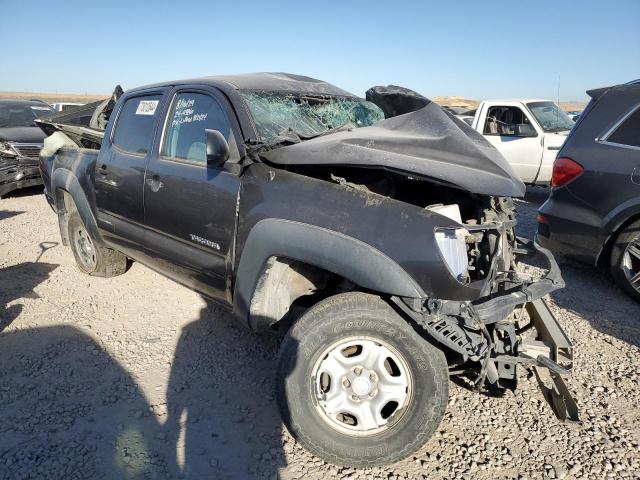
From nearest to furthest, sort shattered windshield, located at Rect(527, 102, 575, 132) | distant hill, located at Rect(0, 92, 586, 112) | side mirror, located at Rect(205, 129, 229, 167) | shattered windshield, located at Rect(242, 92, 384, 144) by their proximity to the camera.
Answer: side mirror, located at Rect(205, 129, 229, 167) < shattered windshield, located at Rect(242, 92, 384, 144) < shattered windshield, located at Rect(527, 102, 575, 132) < distant hill, located at Rect(0, 92, 586, 112)

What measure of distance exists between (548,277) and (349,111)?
6.50 ft

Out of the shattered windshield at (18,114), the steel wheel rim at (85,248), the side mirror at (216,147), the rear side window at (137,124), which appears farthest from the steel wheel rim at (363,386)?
the shattered windshield at (18,114)

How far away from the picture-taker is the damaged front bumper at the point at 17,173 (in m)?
8.27

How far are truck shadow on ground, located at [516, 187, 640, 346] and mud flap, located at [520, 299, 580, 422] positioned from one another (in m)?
1.33

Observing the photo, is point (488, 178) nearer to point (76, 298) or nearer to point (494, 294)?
point (494, 294)

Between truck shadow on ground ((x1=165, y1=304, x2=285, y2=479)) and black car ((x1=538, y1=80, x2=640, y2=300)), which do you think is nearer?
truck shadow on ground ((x1=165, y1=304, x2=285, y2=479))

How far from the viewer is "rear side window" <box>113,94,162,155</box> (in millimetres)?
3490

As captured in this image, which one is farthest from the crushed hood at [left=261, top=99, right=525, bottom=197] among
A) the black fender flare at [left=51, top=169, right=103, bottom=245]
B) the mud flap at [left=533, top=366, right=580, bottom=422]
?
the black fender flare at [left=51, top=169, right=103, bottom=245]

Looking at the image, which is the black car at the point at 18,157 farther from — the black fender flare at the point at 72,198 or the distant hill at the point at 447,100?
the distant hill at the point at 447,100

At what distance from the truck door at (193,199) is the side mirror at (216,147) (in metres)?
0.10

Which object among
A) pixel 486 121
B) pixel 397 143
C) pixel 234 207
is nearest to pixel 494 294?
pixel 397 143

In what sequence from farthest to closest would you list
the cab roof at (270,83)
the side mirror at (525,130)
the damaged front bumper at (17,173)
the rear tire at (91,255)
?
the damaged front bumper at (17,173) < the side mirror at (525,130) < the rear tire at (91,255) < the cab roof at (270,83)

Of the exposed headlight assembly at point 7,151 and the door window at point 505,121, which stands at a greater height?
the door window at point 505,121

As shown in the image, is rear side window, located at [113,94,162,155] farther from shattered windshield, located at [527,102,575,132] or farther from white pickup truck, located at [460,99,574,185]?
shattered windshield, located at [527,102,575,132]
